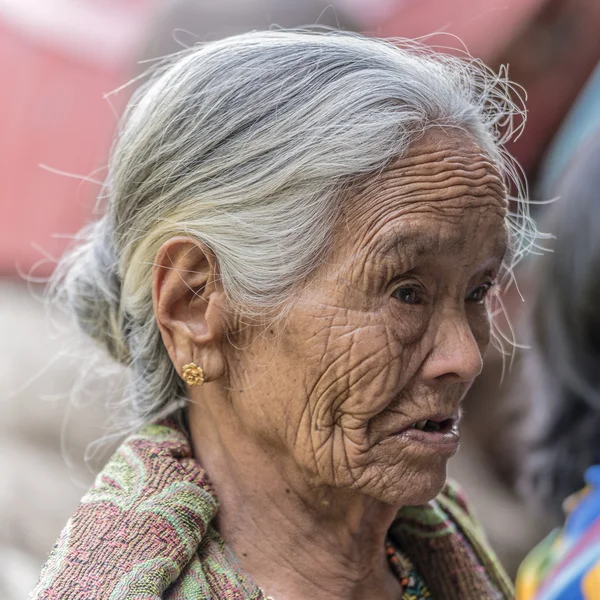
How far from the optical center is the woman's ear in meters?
1.84

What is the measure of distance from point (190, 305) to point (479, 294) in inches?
26.4

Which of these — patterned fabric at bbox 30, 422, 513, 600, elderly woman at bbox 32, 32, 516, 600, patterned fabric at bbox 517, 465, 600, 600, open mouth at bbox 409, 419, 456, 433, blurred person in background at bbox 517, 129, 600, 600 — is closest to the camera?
patterned fabric at bbox 30, 422, 513, 600

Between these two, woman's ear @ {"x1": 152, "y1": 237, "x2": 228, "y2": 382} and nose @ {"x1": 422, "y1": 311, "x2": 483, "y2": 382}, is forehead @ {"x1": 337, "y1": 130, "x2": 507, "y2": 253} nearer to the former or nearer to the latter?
nose @ {"x1": 422, "y1": 311, "x2": 483, "y2": 382}

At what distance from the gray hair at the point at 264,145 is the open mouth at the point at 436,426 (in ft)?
1.34

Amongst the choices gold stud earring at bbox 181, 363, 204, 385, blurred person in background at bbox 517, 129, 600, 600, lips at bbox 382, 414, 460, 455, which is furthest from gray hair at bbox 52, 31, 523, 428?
blurred person in background at bbox 517, 129, 600, 600

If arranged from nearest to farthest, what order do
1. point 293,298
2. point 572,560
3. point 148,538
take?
point 148,538 < point 293,298 < point 572,560

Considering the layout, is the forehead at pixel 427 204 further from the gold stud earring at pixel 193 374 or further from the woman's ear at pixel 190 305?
the gold stud earring at pixel 193 374

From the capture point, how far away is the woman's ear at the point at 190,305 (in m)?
1.84

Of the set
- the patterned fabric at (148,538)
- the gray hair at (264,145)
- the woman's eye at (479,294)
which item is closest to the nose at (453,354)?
the woman's eye at (479,294)

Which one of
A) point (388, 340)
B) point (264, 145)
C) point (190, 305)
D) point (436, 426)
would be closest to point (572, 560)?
point (436, 426)

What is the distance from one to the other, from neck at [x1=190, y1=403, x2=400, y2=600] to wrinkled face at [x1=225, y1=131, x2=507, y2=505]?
0.21 feet

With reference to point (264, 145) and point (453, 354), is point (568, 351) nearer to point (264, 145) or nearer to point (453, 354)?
point (453, 354)

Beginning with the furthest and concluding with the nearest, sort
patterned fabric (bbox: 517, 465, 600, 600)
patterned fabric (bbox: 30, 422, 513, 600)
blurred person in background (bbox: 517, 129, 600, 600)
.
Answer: blurred person in background (bbox: 517, 129, 600, 600)
patterned fabric (bbox: 517, 465, 600, 600)
patterned fabric (bbox: 30, 422, 513, 600)

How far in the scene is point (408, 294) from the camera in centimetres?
181
